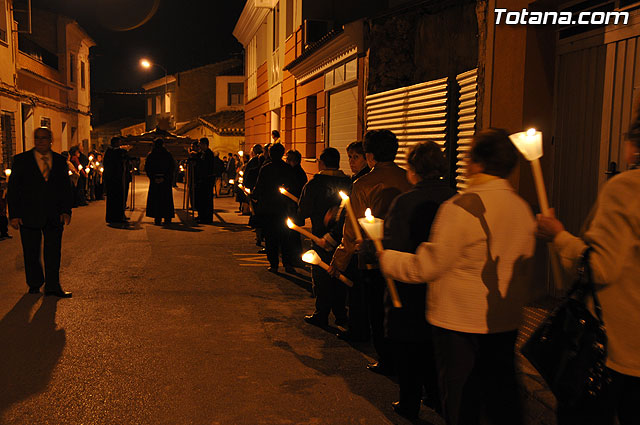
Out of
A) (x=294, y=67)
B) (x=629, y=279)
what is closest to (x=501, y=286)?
(x=629, y=279)

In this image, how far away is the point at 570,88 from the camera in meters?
6.84

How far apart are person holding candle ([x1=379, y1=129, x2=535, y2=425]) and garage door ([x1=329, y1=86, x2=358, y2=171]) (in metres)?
10.1

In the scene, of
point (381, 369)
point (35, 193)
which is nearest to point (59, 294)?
point (35, 193)

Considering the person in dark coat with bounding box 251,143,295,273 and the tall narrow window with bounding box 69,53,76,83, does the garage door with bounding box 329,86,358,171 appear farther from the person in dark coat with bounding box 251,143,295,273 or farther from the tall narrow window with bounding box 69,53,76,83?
the tall narrow window with bounding box 69,53,76,83

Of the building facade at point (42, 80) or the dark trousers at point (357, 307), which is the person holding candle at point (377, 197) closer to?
the dark trousers at point (357, 307)

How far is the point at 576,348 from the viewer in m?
2.64

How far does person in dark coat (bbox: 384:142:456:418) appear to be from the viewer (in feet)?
12.7

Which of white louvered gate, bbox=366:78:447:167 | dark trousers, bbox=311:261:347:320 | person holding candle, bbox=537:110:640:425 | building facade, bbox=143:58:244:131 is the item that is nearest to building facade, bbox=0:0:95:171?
building facade, bbox=143:58:244:131

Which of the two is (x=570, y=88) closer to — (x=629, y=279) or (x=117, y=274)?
(x=629, y=279)

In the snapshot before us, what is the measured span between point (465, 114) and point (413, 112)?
5.08 ft

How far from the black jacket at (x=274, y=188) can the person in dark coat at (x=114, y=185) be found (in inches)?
268

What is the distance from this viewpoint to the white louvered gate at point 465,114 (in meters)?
8.22

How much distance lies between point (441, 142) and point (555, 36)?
2531 mm

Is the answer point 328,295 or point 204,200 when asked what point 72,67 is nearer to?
point 204,200
